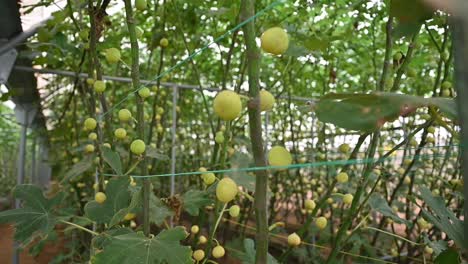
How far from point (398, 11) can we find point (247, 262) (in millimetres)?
729

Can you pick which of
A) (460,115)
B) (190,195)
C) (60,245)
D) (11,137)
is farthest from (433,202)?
(11,137)

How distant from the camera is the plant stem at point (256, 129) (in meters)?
0.51

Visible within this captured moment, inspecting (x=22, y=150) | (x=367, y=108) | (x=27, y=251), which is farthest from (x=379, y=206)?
(x=27, y=251)

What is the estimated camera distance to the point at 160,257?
728mm

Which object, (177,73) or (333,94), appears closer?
(333,94)

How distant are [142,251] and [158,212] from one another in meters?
0.26

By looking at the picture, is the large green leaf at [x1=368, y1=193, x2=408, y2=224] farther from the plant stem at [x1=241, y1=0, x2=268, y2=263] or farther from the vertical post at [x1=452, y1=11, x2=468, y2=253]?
the vertical post at [x1=452, y1=11, x2=468, y2=253]

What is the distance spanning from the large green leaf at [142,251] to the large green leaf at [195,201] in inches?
9.3

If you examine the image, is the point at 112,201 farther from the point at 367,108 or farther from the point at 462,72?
the point at 462,72

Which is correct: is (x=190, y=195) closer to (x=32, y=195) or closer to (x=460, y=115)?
(x=32, y=195)

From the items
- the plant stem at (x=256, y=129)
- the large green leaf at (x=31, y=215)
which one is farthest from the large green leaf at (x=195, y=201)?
the plant stem at (x=256, y=129)

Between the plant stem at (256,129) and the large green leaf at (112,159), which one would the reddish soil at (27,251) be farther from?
the plant stem at (256,129)

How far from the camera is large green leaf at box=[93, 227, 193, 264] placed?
713mm

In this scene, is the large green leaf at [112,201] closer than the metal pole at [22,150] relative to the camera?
Yes
